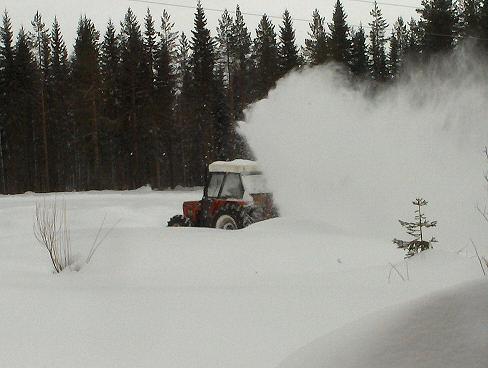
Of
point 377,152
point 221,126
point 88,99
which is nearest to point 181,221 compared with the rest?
point 377,152

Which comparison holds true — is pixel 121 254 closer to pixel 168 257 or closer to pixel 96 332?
pixel 168 257

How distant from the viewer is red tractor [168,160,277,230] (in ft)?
33.4

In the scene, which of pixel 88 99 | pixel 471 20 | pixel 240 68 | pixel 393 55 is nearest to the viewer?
pixel 471 20

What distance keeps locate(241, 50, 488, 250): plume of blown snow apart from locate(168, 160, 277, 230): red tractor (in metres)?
0.50

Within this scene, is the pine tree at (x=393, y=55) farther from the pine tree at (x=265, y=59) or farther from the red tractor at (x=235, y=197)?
the red tractor at (x=235, y=197)

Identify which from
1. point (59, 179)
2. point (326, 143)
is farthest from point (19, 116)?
point (326, 143)

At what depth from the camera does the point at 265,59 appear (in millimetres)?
47312

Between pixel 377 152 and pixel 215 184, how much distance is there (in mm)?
3288

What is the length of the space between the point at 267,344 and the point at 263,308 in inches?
27.9

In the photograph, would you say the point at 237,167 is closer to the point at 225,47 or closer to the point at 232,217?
the point at 232,217

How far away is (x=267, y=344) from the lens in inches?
137

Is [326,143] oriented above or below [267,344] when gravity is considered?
above

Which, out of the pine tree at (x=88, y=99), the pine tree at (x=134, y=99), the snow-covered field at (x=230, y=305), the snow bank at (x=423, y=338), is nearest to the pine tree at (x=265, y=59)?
the pine tree at (x=134, y=99)

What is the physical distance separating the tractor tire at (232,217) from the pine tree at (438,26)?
29936 millimetres
